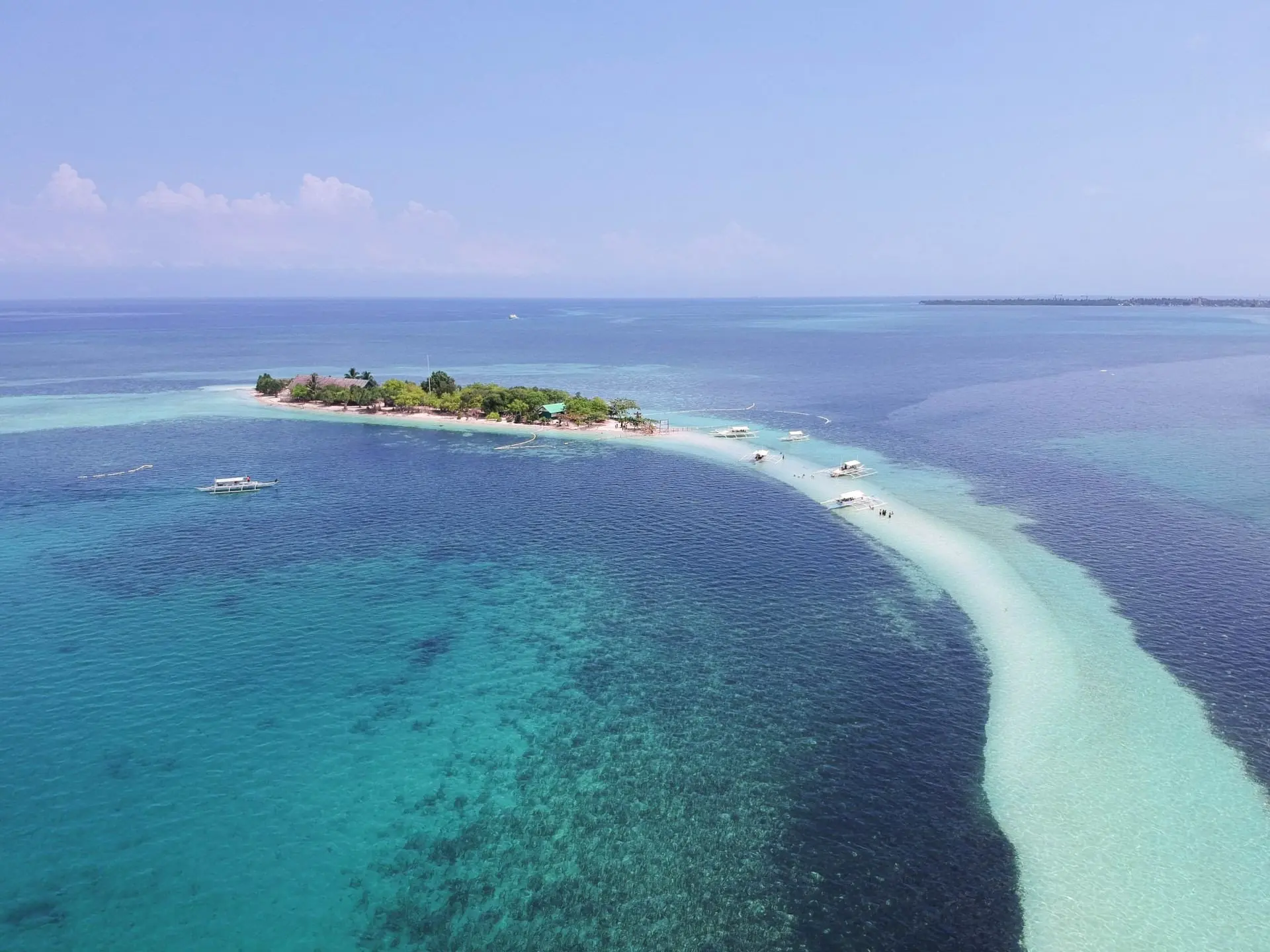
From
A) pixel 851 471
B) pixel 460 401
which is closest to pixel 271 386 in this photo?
pixel 460 401

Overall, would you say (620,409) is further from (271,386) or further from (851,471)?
(271,386)

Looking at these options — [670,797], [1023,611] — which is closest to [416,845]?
[670,797]

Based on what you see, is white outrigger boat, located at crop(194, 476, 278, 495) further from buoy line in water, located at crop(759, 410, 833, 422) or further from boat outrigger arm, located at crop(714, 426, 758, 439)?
buoy line in water, located at crop(759, 410, 833, 422)

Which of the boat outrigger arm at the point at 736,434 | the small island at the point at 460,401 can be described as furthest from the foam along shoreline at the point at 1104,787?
the small island at the point at 460,401

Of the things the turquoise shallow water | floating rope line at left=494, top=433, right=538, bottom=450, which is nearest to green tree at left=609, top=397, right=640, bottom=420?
floating rope line at left=494, top=433, right=538, bottom=450

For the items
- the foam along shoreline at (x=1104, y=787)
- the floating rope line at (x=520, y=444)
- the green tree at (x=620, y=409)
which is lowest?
the foam along shoreline at (x=1104, y=787)

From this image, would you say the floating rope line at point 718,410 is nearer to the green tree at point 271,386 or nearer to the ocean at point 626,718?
the ocean at point 626,718
